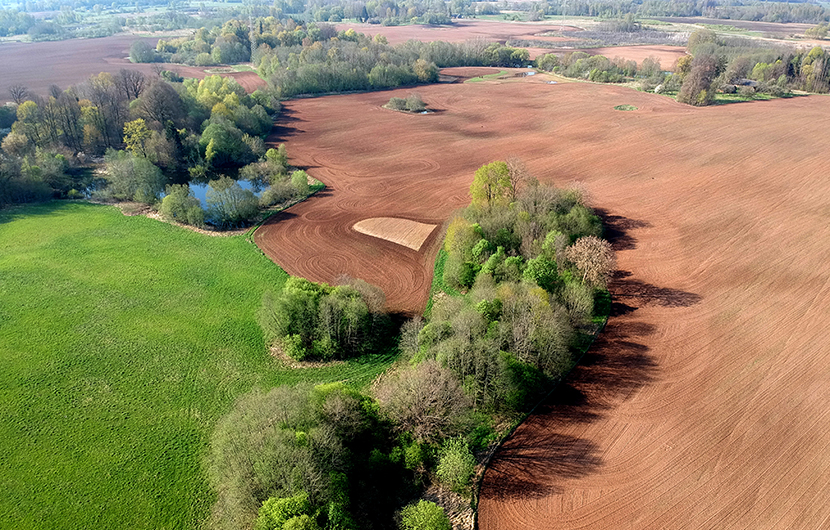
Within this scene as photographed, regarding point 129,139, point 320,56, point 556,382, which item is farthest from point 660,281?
point 320,56

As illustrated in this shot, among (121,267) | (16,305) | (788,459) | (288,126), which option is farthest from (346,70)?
(788,459)

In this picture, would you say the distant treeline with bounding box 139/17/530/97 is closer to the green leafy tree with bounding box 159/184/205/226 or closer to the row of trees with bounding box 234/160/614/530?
the green leafy tree with bounding box 159/184/205/226

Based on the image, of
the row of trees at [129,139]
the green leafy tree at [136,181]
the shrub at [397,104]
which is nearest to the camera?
the green leafy tree at [136,181]

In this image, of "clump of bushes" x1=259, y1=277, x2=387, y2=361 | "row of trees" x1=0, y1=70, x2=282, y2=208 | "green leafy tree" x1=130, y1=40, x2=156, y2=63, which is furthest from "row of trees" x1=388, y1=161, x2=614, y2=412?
"green leafy tree" x1=130, y1=40, x2=156, y2=63

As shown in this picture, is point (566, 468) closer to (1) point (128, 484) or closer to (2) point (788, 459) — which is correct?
(2) point (788, 459)

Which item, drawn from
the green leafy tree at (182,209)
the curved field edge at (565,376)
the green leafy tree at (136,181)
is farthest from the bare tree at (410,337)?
the green leafy tree at (136,181)

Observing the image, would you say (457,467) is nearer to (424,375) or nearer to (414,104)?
(424,375)

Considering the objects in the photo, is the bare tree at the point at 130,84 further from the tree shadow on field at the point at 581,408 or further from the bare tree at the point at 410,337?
the tree shadow on field at the point at 581,408
